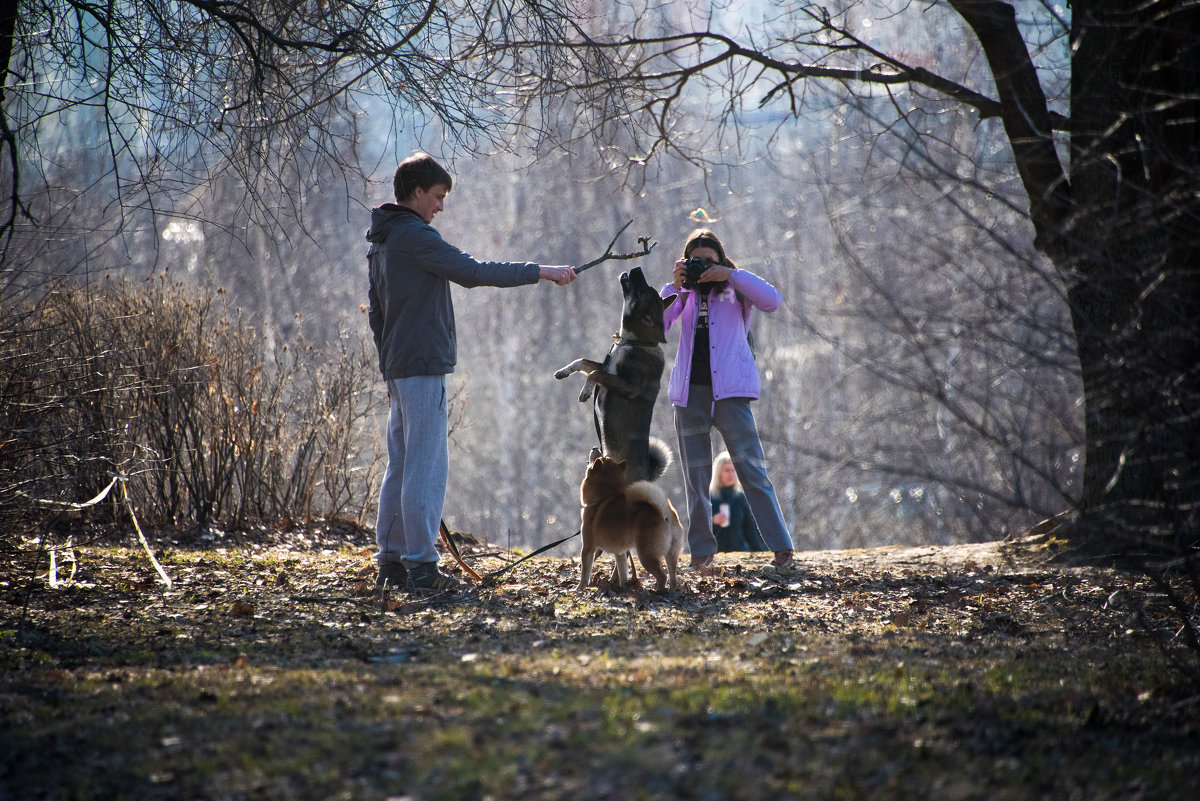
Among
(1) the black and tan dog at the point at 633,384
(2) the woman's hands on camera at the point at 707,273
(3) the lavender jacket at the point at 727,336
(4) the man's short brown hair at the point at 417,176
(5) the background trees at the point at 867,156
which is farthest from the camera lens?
(3) the lavender jacket at the point at 727,336

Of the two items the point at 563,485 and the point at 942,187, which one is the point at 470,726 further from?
the point at 563,485

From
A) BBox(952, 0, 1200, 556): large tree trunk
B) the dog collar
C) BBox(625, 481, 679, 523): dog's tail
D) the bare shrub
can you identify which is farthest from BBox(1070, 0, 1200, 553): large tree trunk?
the bare shrub

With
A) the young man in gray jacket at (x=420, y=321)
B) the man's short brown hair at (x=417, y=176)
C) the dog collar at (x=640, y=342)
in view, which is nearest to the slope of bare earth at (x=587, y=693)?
the young man in gray jacket at (x=420, y=321)

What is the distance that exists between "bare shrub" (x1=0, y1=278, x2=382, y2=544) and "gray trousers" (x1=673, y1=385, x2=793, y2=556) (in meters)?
3.65

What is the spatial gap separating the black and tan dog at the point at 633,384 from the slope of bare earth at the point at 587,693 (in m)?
0.90

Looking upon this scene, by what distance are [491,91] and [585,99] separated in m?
0.83

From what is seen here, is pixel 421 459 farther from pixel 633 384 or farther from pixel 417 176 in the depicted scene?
pixel 417 176

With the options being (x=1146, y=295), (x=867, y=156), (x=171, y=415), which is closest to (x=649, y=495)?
(x=1146, y=295)

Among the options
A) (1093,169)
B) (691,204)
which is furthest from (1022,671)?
(691,204)

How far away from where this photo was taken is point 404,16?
596 centimetres

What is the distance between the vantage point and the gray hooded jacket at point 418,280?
17.5 ft

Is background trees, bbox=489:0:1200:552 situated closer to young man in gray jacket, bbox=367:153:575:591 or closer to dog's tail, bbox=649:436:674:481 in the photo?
young man in gray jacket, bbox=367:153:575:591

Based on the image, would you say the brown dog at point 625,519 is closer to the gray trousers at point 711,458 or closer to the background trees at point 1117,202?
the gray trousers at point 711,458

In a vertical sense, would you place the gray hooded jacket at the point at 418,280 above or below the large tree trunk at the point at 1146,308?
above
